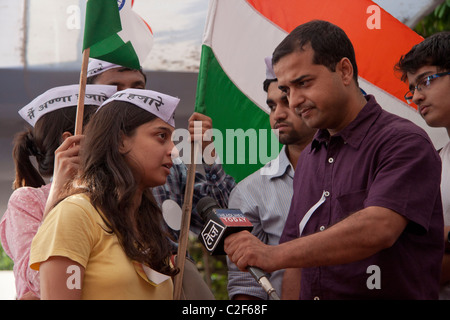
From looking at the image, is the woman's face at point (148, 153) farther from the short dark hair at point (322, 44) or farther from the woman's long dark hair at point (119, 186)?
the short dark hair at point (322, 44)

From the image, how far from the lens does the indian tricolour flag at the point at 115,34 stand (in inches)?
132

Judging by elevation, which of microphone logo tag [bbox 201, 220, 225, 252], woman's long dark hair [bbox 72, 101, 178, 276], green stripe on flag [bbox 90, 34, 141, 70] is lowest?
microphone logo tag [bbox 201, 220, 225, 252]

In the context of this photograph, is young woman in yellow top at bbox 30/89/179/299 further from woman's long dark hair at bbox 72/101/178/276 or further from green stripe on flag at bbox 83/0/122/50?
green stripe on flag at bbox 83/0/122/50

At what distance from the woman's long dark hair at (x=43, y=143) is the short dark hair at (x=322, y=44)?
114 cm

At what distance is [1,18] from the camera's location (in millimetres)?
6082

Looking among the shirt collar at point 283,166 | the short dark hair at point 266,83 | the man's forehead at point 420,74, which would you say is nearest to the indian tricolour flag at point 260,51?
the short dark hair at point 266,83

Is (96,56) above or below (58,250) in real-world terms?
above

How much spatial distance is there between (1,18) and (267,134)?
10.2 ft

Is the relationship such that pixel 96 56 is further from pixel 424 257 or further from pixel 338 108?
pixel 424 257

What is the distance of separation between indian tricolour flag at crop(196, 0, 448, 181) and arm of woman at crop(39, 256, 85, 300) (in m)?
1.67

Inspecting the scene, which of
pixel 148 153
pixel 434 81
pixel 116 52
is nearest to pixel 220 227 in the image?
pixel 148 153

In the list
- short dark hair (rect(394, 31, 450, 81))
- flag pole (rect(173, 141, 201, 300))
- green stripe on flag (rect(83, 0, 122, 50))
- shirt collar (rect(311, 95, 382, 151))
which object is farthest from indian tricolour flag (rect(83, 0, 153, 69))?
short dark hair (rect(394, 31, 450, 81))

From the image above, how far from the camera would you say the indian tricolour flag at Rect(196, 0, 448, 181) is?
3.98m
